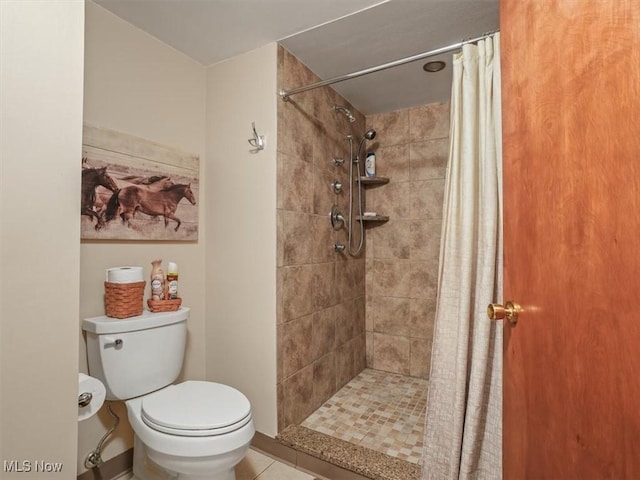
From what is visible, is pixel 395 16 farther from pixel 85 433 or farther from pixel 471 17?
pixel 85 433

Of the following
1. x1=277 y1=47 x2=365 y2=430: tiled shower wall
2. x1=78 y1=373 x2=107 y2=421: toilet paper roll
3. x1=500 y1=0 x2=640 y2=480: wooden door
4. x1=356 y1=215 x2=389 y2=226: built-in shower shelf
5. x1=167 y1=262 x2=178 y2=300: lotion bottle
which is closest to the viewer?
x1=500 y1=0 x2=640 y2=480: wooden door

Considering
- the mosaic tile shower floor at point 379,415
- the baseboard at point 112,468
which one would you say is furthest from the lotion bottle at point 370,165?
the baseboard at point 112,468

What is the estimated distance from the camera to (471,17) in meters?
1.59

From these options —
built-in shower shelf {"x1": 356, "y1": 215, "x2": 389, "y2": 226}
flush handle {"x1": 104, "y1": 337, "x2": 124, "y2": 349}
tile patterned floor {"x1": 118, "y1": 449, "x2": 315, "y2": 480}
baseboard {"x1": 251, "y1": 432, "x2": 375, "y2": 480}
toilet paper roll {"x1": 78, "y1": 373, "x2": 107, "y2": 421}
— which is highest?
built-in shower shelf {"x1": 356, "y1": 215, "x2": 389, "y2": 226}

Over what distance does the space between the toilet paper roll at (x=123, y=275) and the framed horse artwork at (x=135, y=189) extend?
17 centimetres

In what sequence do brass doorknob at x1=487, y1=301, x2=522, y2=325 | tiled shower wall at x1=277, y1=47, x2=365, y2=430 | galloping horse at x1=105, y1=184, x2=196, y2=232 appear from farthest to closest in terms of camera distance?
tiled shower wall at x1=277, y1=47, x2=365, y2=430, galloping horse at x1=105, y1=184, x2=196, y2=232, brass doorknob at x1=487, y1=301, x2=522, y2=325

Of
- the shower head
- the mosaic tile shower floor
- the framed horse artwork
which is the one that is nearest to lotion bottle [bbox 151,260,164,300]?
the framed horse artwork

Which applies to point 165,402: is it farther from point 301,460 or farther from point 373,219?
point 373,219

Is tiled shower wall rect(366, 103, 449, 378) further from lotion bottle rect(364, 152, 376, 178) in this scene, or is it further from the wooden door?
the wooden door

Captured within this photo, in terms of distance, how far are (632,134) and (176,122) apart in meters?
1.96

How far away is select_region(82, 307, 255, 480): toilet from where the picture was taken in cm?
122

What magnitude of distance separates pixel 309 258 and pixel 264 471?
112cm

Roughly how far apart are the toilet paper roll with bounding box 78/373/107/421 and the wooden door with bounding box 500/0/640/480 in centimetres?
138

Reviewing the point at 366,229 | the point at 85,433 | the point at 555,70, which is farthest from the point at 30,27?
the point at 366,229
